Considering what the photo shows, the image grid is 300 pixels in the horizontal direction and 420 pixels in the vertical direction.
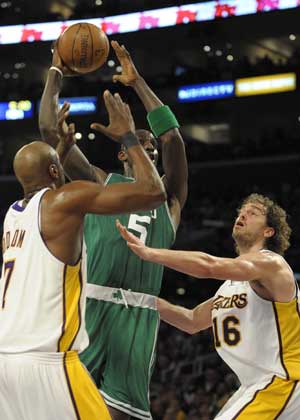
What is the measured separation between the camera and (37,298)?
3.48 metres

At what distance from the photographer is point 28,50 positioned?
86.9ft

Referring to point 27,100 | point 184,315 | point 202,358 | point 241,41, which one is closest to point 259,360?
point 184,315

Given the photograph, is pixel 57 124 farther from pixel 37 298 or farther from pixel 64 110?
pixel 37 298

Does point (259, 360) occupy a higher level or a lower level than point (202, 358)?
higher

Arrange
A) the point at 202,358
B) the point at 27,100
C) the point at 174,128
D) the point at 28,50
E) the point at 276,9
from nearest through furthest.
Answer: the point at 174,128
the point at 202,358
the point at 276,9
the point at 27,100
the point at 28,50

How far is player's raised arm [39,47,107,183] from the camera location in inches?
174

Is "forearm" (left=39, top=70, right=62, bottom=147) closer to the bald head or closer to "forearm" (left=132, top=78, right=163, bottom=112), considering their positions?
"forearm" (left=132, top=78, right=163, bottom=112)

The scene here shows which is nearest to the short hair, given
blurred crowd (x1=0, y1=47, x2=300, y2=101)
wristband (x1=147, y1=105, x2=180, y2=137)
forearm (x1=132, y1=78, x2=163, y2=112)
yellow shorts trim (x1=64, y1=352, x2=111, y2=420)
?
wristband (x1=147, y1=105, x2=180, y2=137)

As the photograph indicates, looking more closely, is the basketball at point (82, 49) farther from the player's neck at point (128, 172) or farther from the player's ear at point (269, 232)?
the player's ear at point (269, 232)

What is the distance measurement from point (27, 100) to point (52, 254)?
20.2 meters

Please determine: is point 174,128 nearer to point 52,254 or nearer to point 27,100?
point 52,254

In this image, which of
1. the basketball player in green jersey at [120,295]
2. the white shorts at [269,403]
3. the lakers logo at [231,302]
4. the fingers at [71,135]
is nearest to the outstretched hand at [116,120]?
the fingers at [71,135]

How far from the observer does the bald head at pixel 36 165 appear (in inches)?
144

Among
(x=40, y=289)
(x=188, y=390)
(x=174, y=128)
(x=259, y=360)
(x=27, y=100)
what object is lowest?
(x=188, y=390)
